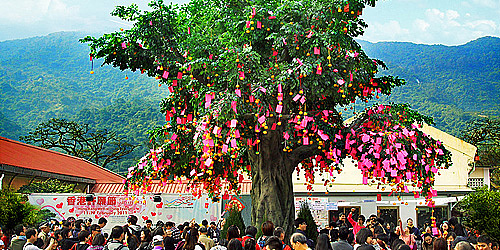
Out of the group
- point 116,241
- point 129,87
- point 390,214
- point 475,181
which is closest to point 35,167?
point 116,241

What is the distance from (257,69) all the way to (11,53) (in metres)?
86.8

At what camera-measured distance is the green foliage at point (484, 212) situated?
7801 millimetres

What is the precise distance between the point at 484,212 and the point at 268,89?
442 centimetres

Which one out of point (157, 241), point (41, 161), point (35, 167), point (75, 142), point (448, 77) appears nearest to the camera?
point (157, 241)

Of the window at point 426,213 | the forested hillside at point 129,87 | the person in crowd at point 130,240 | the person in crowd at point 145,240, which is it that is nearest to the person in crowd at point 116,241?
the person in crowd at point 130,240

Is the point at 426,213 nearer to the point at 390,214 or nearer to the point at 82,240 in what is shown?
the point at 390,214

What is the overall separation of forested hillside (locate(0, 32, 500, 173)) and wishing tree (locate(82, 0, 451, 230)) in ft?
99.1

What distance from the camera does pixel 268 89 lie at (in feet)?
28.0

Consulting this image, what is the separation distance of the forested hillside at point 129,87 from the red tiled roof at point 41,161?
1741 cm

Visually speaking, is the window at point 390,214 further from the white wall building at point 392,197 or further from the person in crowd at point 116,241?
the person in crowd at point 116,241

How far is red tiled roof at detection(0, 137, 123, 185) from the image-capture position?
15.8m

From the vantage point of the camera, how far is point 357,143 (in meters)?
9.40

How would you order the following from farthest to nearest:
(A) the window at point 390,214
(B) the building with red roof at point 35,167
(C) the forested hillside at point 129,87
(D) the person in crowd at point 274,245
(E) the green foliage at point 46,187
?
(C) the forested hillside at point 129,87
(E) the green foliage at point 46,187
(A) the window at point 390,214
(B) the building with red roof at point 35,167
(D) the person in crowd at point 274,245

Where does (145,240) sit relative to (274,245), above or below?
below
